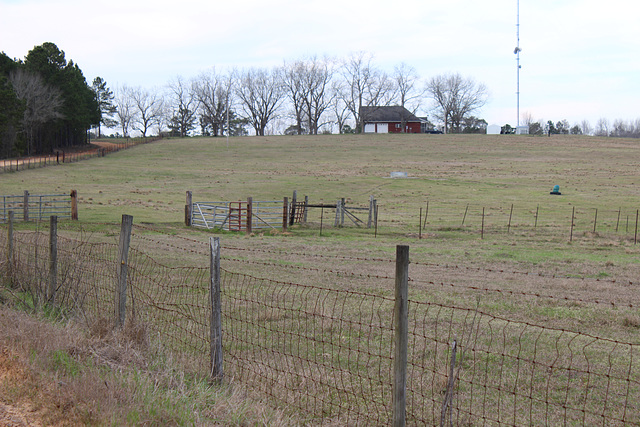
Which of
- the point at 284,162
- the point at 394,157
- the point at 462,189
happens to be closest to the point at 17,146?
the point at 284,162

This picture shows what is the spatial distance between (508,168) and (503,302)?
56.6 m

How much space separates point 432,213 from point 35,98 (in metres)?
57.5

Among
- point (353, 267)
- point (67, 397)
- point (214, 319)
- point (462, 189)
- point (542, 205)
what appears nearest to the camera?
point (67, 397)

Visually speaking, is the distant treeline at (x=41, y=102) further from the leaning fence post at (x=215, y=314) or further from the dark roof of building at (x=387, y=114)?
the leaning fence post at (x=215, y=314)

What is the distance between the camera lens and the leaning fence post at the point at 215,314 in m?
5.27

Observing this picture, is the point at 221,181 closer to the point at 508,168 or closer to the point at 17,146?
the point at 508,168

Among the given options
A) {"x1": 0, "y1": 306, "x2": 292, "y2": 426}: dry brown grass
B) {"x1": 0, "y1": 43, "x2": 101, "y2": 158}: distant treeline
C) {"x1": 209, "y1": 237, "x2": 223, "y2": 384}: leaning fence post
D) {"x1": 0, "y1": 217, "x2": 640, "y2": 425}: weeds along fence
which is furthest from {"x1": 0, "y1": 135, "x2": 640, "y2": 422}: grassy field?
{"x1": 0, "y1": 43, "x2": 101, "y2": 158}: distant treeline

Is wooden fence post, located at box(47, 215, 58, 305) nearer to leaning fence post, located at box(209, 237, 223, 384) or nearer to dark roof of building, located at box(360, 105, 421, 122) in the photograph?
leaning fence post, located at box(209, 237, 223, 384)

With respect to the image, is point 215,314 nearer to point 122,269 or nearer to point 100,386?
point 100,386

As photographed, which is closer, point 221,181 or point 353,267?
point 353,267

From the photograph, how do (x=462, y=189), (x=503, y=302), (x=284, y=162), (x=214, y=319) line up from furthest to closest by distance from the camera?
(x=284, y=162) → (x=462, y=189) → (x=503, y=302) → (x=214, y=319)

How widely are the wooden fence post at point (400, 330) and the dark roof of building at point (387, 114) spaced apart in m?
118

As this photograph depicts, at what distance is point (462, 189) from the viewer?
48219 mm

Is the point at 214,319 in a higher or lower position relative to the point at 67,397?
higher
